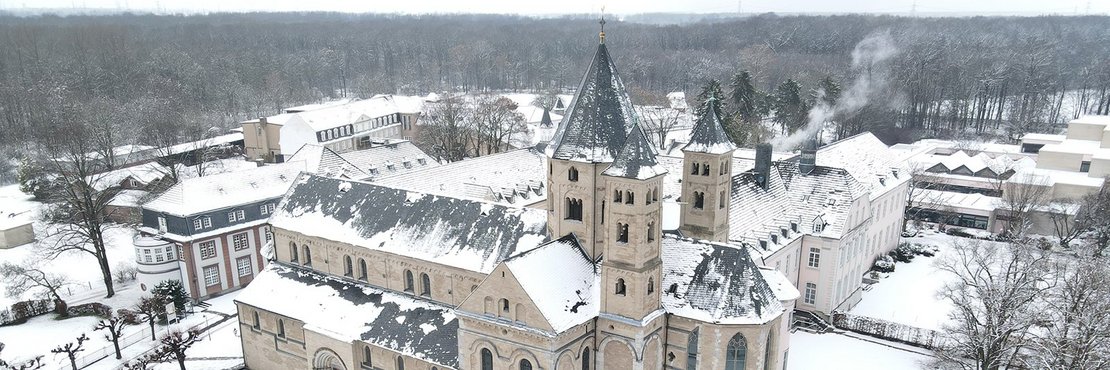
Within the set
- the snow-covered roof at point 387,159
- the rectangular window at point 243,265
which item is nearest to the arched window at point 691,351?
the snow-covered roof at point 387,159

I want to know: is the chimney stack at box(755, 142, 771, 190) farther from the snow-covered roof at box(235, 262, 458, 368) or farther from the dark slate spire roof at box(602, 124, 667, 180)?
the snow-covered roof at box(235, 262, 458, 368)

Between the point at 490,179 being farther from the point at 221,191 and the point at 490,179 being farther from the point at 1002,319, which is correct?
the point at 1002,319

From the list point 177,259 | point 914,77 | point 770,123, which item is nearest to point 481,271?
point 177,259

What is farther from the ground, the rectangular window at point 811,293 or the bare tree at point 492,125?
the bare tree at point 492,125

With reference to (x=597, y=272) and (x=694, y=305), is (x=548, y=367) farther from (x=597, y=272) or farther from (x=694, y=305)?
(x=694, y=305)

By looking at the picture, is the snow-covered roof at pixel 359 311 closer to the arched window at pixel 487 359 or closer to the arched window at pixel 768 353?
Answer: the arched window at pixel 487 359

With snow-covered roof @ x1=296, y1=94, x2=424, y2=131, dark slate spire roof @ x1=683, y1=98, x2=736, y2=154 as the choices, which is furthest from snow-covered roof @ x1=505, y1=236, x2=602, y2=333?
snow-covered roof @ x1=296, y1=94, x2=424, y2=131
